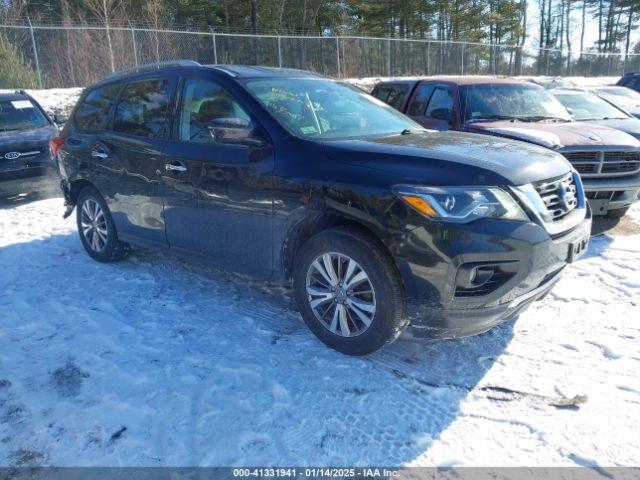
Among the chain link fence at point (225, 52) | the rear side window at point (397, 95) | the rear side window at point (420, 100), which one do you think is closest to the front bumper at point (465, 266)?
the rear side window at point (420, 100)

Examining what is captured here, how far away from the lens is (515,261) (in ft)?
9.59

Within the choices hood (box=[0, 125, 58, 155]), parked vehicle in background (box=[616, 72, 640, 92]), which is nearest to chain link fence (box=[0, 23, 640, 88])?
hood (box=[0, 125, 58, 155])

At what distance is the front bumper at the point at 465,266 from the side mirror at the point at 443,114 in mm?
4222

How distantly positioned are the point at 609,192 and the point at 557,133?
0.91 metres

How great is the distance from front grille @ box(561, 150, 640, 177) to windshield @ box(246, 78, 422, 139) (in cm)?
259

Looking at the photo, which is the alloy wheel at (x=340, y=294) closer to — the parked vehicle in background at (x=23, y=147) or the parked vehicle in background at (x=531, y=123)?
the parked vehicle in background at (x=531, y=123)

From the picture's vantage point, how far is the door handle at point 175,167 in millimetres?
4114

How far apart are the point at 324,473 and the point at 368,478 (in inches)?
8.3

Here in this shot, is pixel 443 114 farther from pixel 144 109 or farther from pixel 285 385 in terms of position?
pixel 285 385

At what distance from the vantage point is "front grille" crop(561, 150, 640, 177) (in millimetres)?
5836

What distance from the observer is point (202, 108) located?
410 centimetres

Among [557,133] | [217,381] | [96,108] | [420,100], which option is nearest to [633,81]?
[420,100]

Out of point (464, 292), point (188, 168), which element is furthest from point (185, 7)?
point (464, 292)

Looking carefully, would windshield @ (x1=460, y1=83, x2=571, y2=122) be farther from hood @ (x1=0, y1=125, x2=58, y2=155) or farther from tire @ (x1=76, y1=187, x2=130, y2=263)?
hood @ (x1=0, y1=125, x2=58, y2=155)
